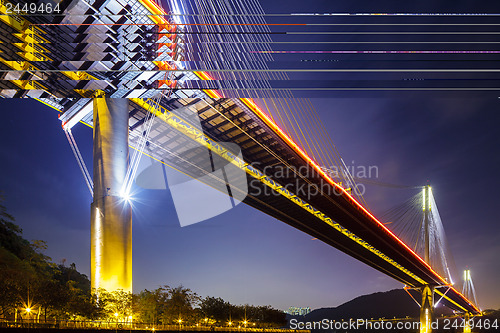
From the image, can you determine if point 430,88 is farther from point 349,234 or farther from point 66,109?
point 349,234

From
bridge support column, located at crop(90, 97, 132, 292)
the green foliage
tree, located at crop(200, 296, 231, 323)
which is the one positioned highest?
bridge support column, located at crop(90, 97, 132, 292)

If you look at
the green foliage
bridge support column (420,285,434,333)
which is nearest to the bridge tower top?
bridge support column (420,285,434,333)

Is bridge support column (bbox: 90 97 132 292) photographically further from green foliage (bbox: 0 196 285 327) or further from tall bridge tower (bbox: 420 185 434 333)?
tall bridge tower (bbox: 420 185 434 333)

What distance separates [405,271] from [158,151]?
3936 cm

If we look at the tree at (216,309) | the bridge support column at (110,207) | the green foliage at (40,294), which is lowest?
the tree at (216,309)

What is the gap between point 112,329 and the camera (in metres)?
23.9

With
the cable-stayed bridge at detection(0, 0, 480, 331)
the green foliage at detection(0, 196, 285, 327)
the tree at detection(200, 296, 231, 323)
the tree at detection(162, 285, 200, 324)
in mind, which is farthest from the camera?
the tree at detection(200, 296, 231, 323)

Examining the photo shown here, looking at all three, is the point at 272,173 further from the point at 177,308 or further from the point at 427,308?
the point at 427,308

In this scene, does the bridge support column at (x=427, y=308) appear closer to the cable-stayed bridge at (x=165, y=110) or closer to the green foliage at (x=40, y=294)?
the cable-stayed bridge at (x=165, y=110)

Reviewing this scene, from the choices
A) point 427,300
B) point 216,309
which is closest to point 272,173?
point 216,309

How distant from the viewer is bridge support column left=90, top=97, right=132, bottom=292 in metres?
21.2

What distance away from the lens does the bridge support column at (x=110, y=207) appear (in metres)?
21.2

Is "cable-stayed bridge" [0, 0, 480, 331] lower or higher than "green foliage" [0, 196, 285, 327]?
higher

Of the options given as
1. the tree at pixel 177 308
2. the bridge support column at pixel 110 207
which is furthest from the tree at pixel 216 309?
the bridge support column at pixel 110 207
